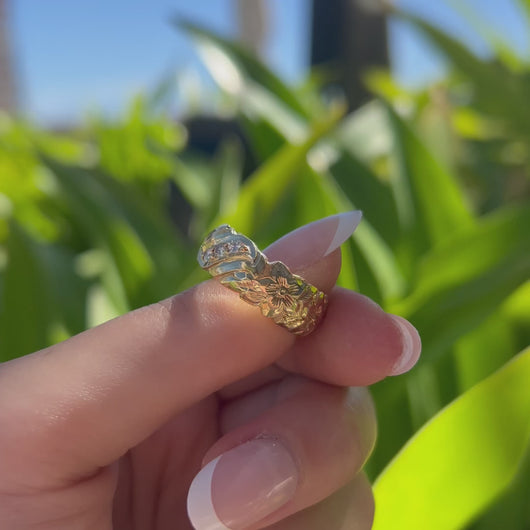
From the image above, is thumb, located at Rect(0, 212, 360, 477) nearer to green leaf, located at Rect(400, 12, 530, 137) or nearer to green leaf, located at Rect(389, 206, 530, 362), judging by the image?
green leaf, located at Rect(389, 206, 530, 362)

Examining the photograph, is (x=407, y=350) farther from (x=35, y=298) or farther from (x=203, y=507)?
(x=35, y=298)

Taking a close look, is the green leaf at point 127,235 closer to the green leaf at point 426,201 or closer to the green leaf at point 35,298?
→ the green leaf at point 35,298

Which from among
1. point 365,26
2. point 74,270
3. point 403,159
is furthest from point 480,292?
point 365,26

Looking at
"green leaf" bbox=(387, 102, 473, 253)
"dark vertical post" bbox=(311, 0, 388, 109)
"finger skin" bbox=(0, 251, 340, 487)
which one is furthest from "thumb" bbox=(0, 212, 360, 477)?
"dark vertical post" bbox=(311, 0, 388, 109)

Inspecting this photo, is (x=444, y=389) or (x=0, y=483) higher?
(x=0, y=483)

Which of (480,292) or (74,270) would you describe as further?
(74,270)

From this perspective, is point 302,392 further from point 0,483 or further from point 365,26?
point 365,26
